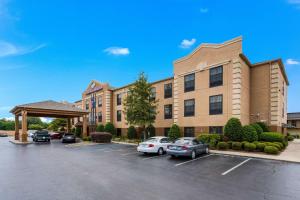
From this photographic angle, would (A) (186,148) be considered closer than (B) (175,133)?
Yes

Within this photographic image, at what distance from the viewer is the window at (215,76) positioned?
20.6 metres

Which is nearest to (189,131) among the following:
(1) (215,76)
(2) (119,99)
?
(1) (215,76)

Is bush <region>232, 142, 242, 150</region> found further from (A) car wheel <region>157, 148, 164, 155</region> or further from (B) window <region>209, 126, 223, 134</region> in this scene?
(A) car wheel <region>157, 148, 164, 155</region>

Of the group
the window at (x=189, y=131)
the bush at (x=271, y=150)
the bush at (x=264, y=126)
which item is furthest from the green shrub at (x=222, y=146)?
the bush at (x=264, y=126)

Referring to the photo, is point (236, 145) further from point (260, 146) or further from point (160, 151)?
point (160, 151)

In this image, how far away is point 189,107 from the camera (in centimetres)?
2311

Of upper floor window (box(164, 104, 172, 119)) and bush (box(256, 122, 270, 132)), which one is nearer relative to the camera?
bush (box(256, 122, 270, 132))

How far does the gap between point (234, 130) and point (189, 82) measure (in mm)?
7813

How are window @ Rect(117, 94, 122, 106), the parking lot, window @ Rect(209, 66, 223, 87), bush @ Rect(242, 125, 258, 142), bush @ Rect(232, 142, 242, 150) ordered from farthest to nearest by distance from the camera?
window @ Rect(117, 94, 122, 106), window @ Rect(209, 66, 223, 87), bush @ Rect(242, 125, 258, 142), bush @ Rect(232, 142, 242, 150), the parking lot

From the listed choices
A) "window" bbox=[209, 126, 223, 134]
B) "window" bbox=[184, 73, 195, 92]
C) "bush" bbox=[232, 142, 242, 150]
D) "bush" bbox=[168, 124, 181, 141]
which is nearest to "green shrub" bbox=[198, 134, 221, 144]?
"window" bbox=[209, 126, 223, 134]

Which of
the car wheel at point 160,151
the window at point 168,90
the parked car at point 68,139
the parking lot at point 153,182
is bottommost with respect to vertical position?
the parked car at point 68,139

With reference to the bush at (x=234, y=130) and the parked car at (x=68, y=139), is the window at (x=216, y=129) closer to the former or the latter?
the bush at (x=234, y=130)

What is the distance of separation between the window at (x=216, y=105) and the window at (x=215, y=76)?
4.56ft

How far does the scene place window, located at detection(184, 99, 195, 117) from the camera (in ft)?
74.6
